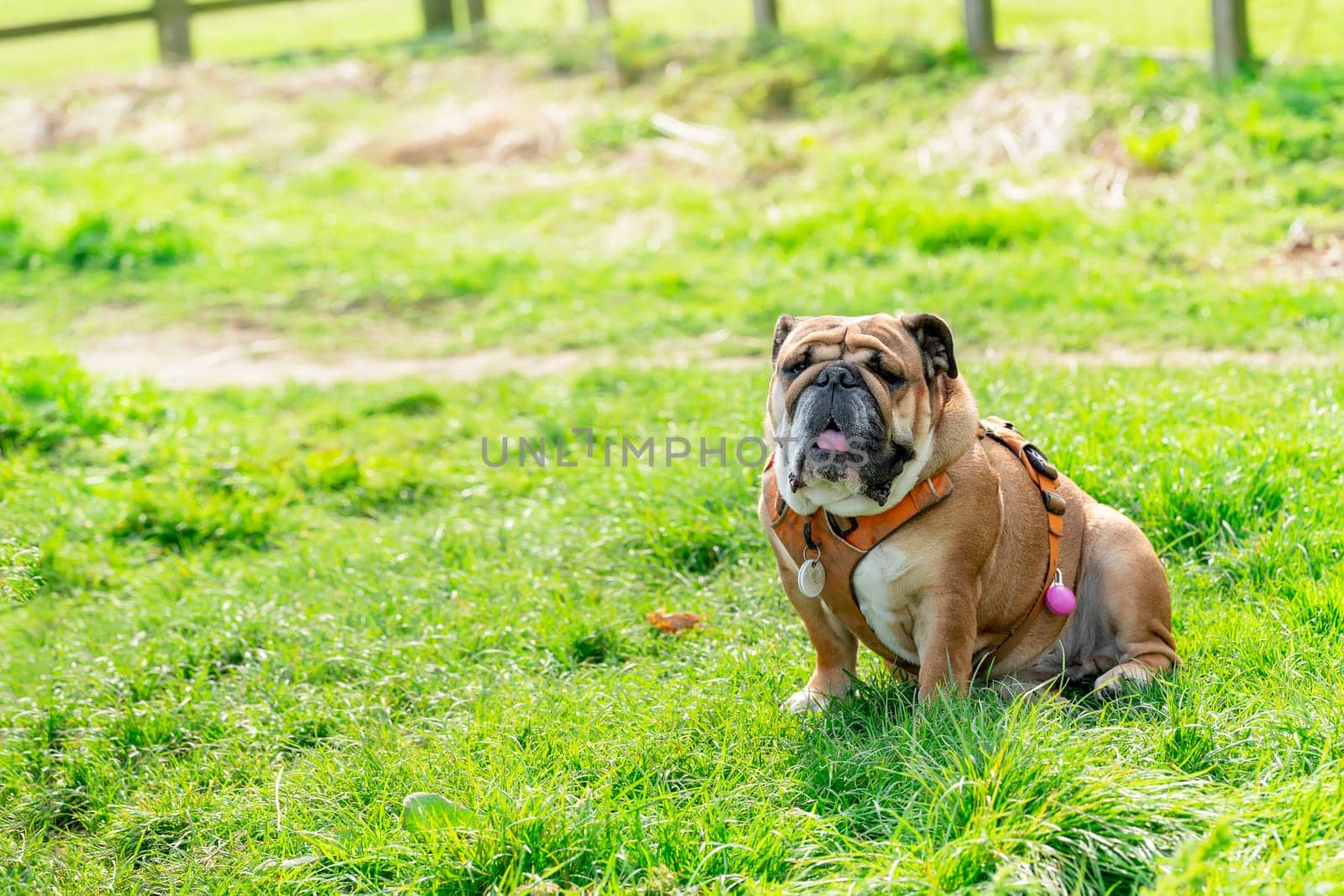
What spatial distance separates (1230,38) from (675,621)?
833 centimetres

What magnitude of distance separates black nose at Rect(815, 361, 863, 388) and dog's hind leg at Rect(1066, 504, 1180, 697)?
110 centimetres

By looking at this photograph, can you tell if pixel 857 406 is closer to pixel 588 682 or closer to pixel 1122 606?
pixel 1122 606

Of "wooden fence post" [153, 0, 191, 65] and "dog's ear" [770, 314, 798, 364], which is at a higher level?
"wooden fence post" [153, 0, 191, 65]

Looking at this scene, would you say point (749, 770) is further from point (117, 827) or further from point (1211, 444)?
point (1211, 444)

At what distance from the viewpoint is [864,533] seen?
3.78 meters

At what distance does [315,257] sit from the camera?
421 inches

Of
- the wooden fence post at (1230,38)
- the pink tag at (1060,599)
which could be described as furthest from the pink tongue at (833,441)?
the wooden fence post at (1230,38)

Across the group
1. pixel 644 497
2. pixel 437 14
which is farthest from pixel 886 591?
pixel 437 14

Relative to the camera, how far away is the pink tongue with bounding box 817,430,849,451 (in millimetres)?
3580

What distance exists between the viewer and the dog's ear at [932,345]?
383cm

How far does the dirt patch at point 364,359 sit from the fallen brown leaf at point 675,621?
282 cm

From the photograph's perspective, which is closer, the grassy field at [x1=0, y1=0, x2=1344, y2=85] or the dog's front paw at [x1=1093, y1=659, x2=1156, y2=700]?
the dog's front paw at [x1=1093, y1=659, x2=1156, y2=700]

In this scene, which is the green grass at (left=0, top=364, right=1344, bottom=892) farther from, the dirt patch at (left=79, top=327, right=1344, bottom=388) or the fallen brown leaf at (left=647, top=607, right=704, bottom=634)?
the dirt patch at (left=79, top=327, right=1344, bottom=388)

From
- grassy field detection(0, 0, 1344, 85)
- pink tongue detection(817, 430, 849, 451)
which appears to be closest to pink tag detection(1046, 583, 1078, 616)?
pink tongue detection(817, 430, 849, 451)
